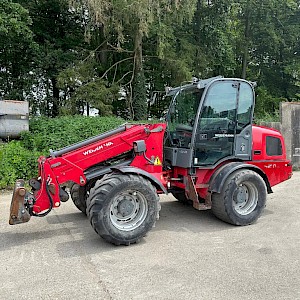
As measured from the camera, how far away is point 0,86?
713 inches

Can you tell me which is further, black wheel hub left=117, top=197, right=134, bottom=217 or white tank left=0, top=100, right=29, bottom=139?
white tank left=0, top=100, right=29, bottom=139

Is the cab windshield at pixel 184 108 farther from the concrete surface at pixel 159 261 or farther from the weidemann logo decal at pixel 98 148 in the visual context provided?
the concrete surface at pixel 159 261

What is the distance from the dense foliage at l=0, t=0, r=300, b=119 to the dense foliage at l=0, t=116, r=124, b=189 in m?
4.55

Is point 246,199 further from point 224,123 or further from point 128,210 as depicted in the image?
point 128,210

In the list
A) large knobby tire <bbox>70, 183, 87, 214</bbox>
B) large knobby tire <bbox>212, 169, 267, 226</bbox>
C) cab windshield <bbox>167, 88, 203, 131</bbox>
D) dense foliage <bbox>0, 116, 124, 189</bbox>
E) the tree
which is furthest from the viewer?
the tree

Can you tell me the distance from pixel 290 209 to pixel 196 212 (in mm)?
1739

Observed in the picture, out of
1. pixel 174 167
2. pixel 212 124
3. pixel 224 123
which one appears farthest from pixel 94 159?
pixel 224 123

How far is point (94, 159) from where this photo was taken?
4461 millimetres

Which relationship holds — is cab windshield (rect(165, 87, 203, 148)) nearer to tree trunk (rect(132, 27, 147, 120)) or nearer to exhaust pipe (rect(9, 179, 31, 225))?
exhaust pipe (rect(9, 179, 31, 225))

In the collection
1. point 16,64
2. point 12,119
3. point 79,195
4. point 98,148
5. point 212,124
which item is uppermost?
point 16,64

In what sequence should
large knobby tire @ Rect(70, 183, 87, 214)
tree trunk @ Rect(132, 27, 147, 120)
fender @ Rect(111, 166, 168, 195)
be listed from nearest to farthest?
fender @ Rect(111, 166, 168, 195) < large knobby tire @ Rect(70, 183, 87, 214) < tree trunk @ Rect(132, 27, 147, 120)

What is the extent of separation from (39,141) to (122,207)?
5.44m

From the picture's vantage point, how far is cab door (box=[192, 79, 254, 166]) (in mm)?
4820

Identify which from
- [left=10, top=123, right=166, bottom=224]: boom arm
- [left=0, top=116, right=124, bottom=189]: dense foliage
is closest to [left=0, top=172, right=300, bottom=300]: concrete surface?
[left=10, top=123, right=166, bottom=224]: boom arm
